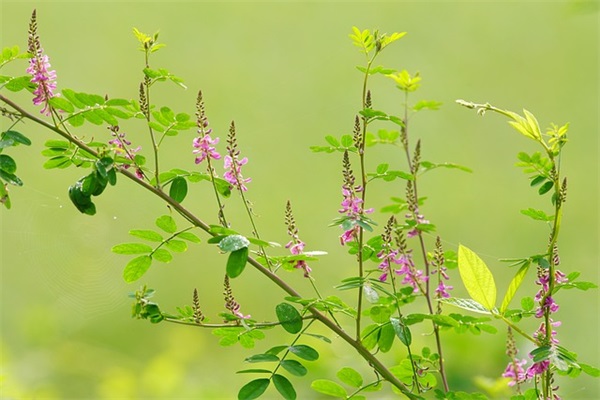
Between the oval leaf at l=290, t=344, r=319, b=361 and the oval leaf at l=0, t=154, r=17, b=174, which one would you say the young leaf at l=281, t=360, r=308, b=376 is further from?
the oval leaf at l=0, t=154, r=17, b=174

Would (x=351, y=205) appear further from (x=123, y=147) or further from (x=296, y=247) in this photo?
(x=123, y=147)

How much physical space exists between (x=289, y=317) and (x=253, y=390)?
68mm

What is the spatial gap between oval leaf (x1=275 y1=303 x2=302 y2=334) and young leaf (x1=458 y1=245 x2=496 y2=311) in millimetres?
142

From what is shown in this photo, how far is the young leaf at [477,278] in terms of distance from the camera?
0.62 meters

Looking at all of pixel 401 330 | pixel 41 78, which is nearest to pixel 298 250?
pixel 401 330

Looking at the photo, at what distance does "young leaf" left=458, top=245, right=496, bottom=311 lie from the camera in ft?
2.04

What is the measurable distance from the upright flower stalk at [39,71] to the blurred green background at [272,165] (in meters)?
1.15

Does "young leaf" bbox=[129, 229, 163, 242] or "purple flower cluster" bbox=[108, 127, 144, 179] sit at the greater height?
"purple flower cluster" bbox=[108, 127, 144, 179]

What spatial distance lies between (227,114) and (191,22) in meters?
0.80

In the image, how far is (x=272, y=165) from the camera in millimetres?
3340

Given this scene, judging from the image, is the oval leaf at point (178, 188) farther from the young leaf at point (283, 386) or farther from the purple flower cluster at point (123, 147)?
the young leaf at point (283, 386)

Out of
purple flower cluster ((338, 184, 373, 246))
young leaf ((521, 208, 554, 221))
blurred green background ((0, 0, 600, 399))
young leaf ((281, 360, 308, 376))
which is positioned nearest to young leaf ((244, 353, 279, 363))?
young leaf ((281, 360, 308, 376))

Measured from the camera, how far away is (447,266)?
864 mm

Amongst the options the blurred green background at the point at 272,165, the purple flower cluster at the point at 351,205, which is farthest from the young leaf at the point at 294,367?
the blurred green background at the point at 272,165
